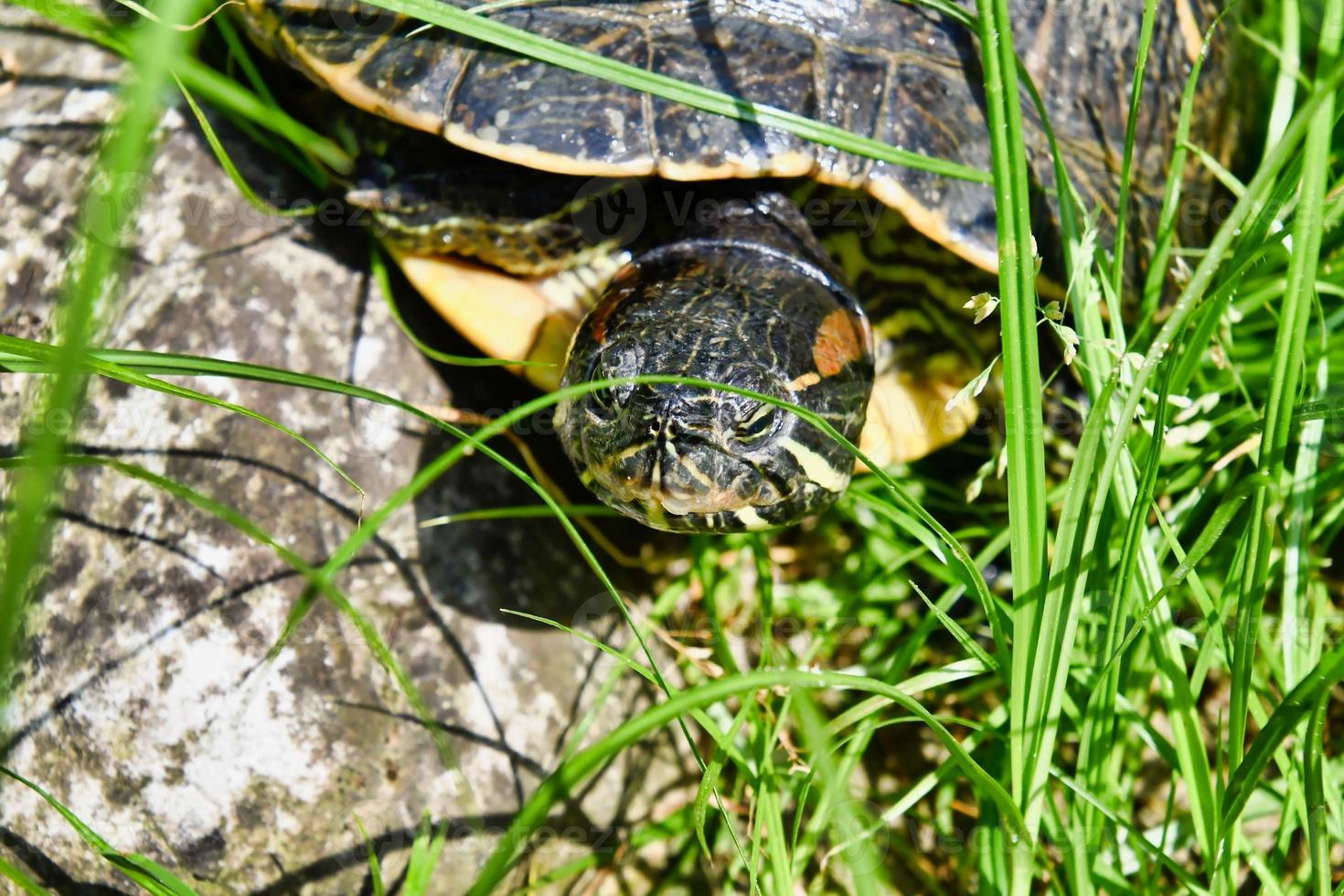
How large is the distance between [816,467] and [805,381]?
158 millimetres

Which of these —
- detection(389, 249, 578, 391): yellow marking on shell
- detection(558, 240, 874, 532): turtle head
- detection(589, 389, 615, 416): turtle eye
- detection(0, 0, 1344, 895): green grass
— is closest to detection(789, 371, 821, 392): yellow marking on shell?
detection(558, 240, 874, 532): turtle head

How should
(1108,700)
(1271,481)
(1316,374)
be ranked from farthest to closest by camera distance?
(1316,374), (1108,700), (1271,481)

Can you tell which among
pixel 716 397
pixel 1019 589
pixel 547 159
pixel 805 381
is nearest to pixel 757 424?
pixel 716 397

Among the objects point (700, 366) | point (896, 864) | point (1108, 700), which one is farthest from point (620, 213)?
point (896, 864)

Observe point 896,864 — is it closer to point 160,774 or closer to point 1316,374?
point 1316,374

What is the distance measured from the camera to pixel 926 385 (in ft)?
7.25

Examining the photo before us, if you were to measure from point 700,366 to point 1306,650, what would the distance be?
109 centimetres

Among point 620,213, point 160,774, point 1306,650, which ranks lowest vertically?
point 1306,650

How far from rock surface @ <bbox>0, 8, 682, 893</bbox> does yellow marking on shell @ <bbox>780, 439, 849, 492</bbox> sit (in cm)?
58

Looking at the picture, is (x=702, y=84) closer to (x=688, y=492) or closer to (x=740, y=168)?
(x=740, y=168)

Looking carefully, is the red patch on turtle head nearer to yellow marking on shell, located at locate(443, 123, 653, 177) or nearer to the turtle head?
the turtle head

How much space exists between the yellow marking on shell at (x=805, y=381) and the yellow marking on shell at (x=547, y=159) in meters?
0.46

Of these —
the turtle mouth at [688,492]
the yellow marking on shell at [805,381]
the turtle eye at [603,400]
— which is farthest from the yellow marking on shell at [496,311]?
the yellow marking on shell at [805,381]

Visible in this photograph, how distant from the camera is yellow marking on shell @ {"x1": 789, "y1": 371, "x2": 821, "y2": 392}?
1.71 m
